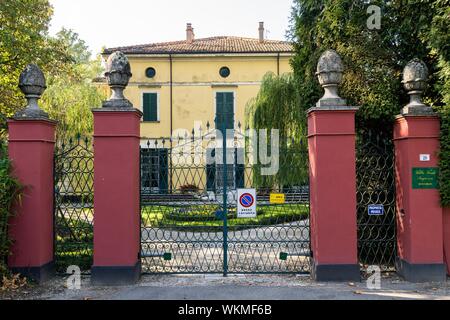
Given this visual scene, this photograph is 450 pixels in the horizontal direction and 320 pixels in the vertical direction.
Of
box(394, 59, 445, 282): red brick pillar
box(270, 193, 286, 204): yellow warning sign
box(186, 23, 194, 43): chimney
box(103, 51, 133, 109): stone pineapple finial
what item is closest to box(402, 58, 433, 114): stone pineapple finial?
box(394, 59, 445, 282): red brick pillar

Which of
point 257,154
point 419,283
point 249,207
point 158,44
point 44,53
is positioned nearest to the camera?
point 419,283

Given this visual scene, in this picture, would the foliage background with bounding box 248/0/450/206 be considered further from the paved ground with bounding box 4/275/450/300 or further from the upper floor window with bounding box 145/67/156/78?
the upper floor window with bounding box 145/67/156/78

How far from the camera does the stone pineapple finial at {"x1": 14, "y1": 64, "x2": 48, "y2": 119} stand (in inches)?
259

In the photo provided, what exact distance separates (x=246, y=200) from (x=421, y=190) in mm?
2707

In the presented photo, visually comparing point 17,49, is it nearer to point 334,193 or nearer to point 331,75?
point 331,75

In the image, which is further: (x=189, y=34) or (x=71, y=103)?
(x=189, y=34)

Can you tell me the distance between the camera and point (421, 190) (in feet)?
21.4

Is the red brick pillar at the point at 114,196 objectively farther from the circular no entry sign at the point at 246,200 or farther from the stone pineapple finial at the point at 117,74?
the circular no entry sign at the point at 246,200

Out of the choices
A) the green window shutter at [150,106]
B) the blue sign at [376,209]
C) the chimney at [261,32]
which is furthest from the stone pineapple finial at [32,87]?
the chimney at [261,32]

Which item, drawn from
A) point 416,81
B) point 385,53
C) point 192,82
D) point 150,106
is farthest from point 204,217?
point 192,82
